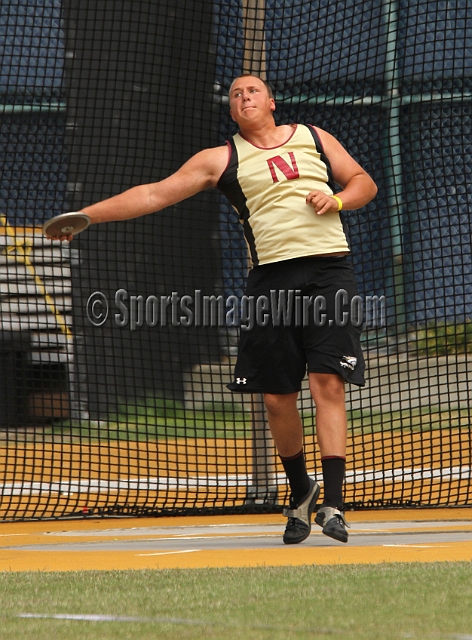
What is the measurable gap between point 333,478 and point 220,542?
578 mm

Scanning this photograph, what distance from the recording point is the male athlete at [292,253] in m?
4.33

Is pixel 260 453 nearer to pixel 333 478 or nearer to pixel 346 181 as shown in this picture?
pixel 333 478

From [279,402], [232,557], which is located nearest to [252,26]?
[279,402]

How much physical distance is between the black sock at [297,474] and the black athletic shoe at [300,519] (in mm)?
30

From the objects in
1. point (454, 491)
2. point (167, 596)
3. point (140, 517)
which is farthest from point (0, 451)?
point (167, 596)

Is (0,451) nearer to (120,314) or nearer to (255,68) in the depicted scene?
(120,314)

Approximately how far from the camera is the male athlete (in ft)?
14.2

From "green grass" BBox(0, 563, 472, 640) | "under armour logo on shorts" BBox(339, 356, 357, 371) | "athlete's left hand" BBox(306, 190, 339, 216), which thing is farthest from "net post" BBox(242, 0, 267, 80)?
"green grass" BBox(0, 563, 472, 640)

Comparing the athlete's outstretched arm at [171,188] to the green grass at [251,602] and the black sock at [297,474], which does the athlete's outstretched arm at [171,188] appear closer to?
the black sock at [297,474]

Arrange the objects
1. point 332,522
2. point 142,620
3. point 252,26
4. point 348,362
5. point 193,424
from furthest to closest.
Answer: point 193,424
point 252,26
point 348,362
point 332,522
point 142,620

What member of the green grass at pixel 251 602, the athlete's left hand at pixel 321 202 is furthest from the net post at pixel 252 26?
the green grass at pixel 251 602

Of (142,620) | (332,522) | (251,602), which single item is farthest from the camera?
(332,522)

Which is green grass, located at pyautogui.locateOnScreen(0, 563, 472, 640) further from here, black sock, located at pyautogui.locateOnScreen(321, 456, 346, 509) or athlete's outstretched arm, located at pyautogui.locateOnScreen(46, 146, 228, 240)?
athlete's outstretched arm, located at pyautogui.locateOnScreen(46, 146, 228, 240)

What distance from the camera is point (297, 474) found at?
4566 millimetres
